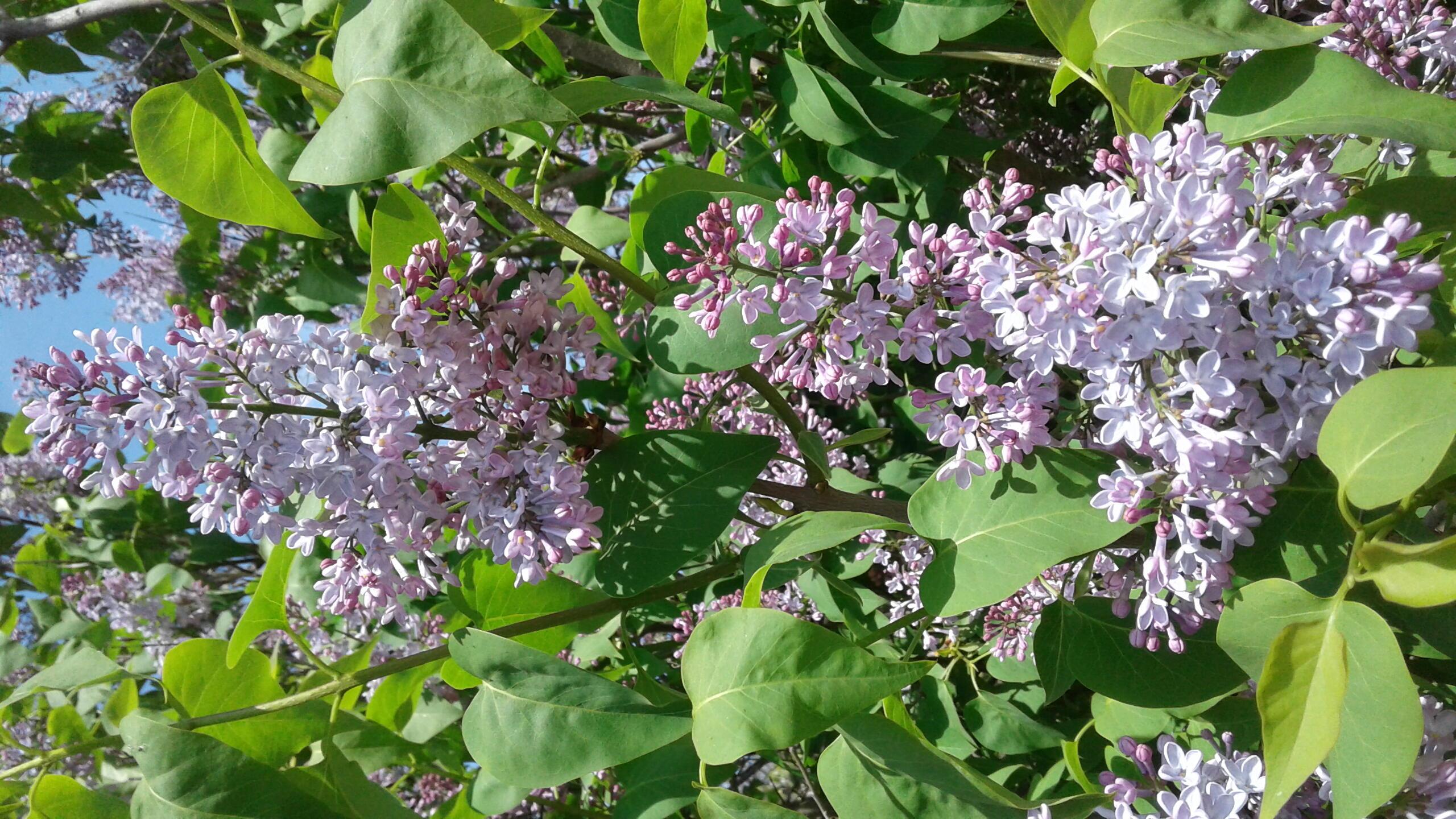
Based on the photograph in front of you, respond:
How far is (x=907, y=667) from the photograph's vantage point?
0.85 m

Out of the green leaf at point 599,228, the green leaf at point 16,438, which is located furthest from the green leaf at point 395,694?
the green leaf at point 16,438

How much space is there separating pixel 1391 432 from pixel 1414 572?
0.11 metres

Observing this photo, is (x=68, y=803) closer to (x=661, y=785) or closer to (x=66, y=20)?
(x=661, y=785)

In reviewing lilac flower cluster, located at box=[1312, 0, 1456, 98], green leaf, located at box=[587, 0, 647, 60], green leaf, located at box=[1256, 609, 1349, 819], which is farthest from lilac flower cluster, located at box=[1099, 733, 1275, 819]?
green leaf, located at box=[587, 0, 647, 60]

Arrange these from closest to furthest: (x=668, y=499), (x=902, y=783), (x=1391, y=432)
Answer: (x=1391, y=432), (x=902, y=783), (x=668, y=499)

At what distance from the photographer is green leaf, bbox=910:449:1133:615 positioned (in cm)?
94

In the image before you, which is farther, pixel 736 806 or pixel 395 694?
pixel 395 694

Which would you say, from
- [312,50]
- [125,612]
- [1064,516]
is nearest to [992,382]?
[1064,516]

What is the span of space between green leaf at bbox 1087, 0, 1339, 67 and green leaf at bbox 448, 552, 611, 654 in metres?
0.91

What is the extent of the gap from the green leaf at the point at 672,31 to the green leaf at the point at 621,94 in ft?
0.37

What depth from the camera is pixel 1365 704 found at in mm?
786

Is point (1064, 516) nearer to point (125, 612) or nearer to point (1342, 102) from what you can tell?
point (1342, 102)

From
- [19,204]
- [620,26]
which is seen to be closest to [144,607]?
[19,204]

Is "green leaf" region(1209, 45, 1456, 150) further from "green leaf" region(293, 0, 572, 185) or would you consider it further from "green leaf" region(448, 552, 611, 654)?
"green leaf" region(448, 552, 611, 654)
